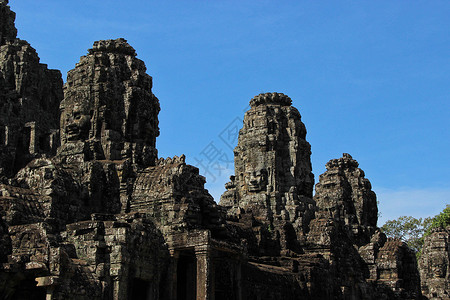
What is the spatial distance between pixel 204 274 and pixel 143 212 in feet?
15.1

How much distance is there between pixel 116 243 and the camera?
23281 millimetres

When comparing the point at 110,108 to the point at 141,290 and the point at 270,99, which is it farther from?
the point at 270,99

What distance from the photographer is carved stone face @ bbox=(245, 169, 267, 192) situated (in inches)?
2041

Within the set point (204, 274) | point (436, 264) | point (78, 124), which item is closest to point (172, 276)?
point (204, 274)

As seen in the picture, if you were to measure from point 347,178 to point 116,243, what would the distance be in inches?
1642

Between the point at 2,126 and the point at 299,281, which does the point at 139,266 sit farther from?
the point at 2,126

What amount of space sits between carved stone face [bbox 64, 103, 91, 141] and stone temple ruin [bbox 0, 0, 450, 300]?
59 mm

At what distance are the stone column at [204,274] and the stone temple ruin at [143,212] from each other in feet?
0.17

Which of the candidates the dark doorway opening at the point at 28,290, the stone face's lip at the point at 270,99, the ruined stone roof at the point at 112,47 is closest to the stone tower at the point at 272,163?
the stone face's lip at the point at 270,99

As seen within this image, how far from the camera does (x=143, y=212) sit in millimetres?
28609

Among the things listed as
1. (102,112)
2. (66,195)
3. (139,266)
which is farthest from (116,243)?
(102,112)

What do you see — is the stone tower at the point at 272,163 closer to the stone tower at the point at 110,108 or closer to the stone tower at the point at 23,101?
the stone tower at the point at 23,101

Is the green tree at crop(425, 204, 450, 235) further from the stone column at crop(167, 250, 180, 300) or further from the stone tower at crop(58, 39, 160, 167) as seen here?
the stone column at crop(167, 250, 180, 300)

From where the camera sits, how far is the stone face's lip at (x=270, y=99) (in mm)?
55594
